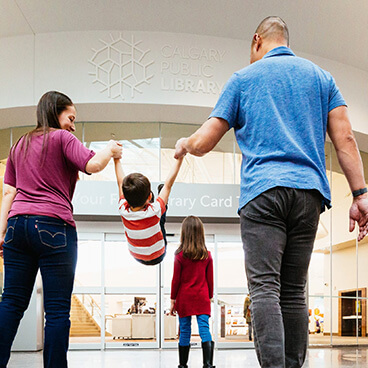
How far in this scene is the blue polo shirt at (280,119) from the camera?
2207 millimetres

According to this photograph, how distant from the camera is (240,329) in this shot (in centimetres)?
1180

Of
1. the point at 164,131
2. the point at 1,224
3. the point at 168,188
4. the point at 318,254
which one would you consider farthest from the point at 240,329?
the point at 1,224

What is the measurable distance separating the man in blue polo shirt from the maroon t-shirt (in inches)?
24.4

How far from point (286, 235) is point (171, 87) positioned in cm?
950

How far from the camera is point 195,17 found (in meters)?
10.9

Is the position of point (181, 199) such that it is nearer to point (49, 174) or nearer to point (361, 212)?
point (49, 174)

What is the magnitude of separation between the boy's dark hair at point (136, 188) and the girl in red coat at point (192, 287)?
1.32m

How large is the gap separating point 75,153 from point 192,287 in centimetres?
312

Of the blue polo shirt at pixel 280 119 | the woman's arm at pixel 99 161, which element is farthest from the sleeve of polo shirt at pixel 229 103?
the woman's arm at pixel 99 161

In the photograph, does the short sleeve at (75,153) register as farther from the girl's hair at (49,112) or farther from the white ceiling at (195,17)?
the white ceiling at (195,17)

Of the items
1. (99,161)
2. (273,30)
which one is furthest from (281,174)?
(99,161)

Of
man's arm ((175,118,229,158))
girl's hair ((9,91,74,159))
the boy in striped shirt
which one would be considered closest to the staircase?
the boy in striped shirt

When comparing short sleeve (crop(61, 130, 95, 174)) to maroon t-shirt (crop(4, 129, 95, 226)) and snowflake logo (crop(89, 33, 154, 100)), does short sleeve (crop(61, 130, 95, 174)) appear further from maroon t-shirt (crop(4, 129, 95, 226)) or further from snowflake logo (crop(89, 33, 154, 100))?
snowflake logo (crop(89, 33, 154, 100))

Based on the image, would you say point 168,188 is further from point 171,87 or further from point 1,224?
point 171,87
